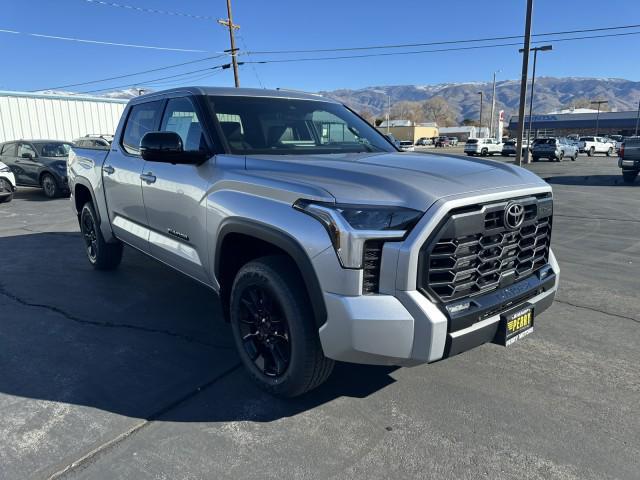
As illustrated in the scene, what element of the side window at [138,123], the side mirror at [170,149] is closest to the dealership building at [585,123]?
the side window at [138,123]

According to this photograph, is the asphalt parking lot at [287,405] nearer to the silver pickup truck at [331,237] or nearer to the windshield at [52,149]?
the silver pickup truck at [331,237]

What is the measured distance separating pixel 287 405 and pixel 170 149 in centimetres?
186

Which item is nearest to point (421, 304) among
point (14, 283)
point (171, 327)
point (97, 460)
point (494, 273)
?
point (494, 273)

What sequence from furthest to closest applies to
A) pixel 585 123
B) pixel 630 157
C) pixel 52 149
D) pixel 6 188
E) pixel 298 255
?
1. pixel 585 123
2. pixel 630 157
3. pixel 52 149
4. pixel 6 188
5. pixel 298 255

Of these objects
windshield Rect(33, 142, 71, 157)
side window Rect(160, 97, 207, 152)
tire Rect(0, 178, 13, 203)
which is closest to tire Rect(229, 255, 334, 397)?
side window Rect(160, 97, 207, 152)

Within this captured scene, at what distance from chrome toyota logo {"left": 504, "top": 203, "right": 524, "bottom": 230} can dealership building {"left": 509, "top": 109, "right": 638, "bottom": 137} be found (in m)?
87.8

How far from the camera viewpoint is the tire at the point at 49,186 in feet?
44.8

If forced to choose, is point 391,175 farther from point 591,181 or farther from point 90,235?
point 591,181

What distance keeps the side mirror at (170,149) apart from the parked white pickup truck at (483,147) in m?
41.0

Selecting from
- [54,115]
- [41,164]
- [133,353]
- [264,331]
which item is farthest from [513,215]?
[54,115]

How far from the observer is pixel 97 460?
2.54 meters

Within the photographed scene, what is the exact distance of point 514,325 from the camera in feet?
9.19

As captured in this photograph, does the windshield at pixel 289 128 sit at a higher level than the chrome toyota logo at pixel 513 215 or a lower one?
higher

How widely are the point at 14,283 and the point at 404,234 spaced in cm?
503
